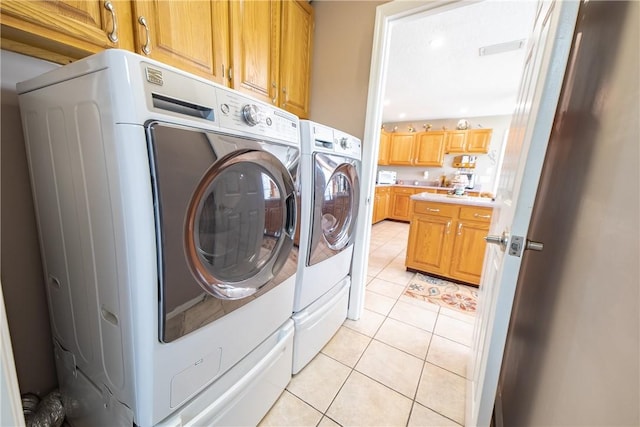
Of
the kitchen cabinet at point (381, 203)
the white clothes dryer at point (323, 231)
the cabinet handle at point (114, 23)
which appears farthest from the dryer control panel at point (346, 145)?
the kitchen cabinet at point (381, 203)

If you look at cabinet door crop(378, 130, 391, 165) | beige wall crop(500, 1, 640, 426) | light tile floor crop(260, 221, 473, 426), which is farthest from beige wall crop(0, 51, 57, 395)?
cabinet door crop(378, 130, 391, 165)

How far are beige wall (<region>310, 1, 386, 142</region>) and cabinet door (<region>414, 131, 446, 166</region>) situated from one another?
14.4ft

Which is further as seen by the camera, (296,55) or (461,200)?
(461,200)

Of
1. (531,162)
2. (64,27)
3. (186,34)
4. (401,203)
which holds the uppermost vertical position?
(186,34)

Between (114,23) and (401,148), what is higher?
(401,148)

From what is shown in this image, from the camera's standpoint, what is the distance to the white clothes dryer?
1.08 m

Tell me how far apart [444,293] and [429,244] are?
0.51 metres

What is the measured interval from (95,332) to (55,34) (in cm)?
91

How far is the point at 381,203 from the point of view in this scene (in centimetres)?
523

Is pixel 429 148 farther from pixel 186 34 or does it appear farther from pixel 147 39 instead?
pixel 147 39

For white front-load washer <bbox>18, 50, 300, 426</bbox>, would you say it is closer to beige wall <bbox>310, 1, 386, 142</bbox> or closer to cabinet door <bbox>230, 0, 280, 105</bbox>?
cabinet door <bbox>230, 0, 280, 105</bbox>


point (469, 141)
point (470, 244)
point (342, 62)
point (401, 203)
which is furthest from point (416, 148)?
point (342, 62)

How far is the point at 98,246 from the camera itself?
638 millimetres

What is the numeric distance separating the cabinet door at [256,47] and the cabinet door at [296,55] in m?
0.05
